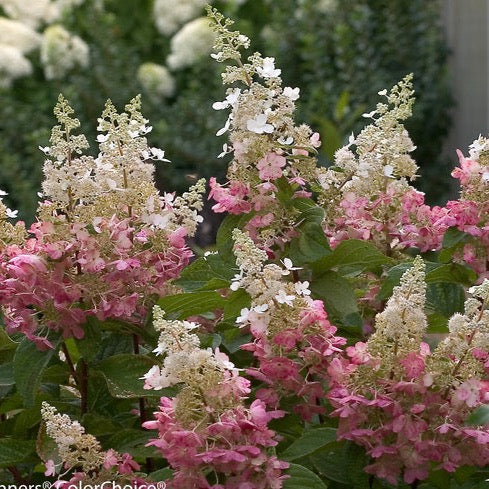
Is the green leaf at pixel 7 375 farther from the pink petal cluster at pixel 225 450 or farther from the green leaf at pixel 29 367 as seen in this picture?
the pink petal cluster at pixel 225 450

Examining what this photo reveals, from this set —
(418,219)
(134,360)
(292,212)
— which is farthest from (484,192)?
(134,360)

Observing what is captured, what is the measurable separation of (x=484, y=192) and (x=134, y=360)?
485 mm

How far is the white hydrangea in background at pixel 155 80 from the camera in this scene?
7.35 m

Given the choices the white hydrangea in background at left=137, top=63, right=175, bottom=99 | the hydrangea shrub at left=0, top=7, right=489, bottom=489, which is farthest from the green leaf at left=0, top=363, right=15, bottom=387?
the white hydrangea in background at left=137, top=63, right=175, bottom=99

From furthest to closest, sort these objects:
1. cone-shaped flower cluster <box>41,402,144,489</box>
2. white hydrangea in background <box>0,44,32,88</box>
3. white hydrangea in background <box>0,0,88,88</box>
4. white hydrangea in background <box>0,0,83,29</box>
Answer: white hydrangea in background <box>0,0,83,29</box>, white hydrangea in background <box>0,0,88,88</box>, white hydrangea in background <box>0,44,32,88</box>, cone-shaped flower cluster <box>41,402,144,489</box>

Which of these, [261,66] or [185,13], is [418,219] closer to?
[261,66]

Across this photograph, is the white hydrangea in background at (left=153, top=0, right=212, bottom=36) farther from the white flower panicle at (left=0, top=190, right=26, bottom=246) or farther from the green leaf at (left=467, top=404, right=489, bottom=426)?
the green leaf at (left=467, top=404, right=489, bottom=426)

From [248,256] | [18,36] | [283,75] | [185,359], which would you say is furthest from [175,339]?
[283,75]

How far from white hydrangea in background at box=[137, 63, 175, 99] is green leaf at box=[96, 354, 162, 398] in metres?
5.95

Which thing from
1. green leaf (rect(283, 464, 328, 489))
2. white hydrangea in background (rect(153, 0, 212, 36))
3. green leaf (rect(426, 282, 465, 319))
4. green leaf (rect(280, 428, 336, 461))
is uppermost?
white hydrangea in background (rect(153, 0, 212, 36))

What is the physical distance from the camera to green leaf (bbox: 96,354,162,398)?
4.83 ft

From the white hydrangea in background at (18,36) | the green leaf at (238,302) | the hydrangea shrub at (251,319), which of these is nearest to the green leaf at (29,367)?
the hydrangea shrub at (251,319)

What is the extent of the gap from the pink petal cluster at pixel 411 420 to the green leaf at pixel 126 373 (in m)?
0.27

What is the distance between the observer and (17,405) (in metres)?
1.61
